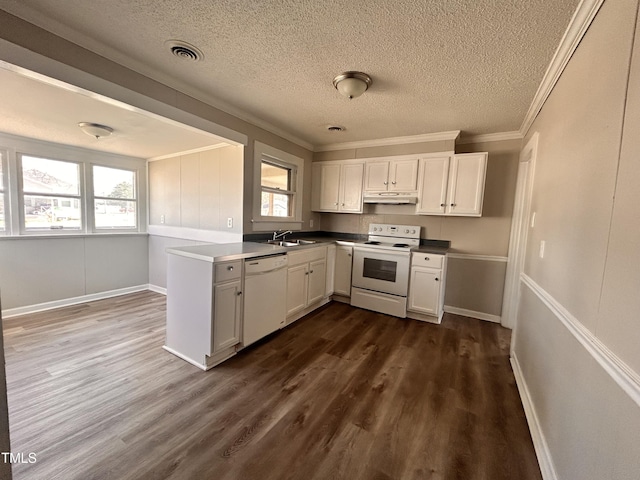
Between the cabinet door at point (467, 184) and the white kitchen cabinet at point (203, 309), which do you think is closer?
the white kitchen cabinet at point (203, 309)

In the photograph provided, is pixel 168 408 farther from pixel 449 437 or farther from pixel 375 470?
pixel 449 437

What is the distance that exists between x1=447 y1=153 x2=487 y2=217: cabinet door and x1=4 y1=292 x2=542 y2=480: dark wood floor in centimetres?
156

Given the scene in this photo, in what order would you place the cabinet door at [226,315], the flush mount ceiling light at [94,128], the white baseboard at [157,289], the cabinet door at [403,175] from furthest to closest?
the white baseboard at [157,289] → the cabinet door at [403,175] → the flush mount ceiling light at [94,128] → the cabinet door at [226,315]

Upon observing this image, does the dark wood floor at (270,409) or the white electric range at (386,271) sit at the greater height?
the white electric range at (386,271)

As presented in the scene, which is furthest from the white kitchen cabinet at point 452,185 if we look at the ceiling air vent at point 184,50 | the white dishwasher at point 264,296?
the ceiling air vent at point 184,50

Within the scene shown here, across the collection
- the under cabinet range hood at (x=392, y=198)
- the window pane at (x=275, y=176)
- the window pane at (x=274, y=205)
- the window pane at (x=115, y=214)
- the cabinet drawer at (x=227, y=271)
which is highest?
the window pane at (x=275, y=176)

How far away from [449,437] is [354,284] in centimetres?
227

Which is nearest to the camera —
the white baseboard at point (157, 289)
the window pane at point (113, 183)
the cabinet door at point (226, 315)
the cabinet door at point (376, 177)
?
the cabinet door at point (226, 315)

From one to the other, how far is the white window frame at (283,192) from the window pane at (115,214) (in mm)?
2558

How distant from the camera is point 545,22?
148 cm

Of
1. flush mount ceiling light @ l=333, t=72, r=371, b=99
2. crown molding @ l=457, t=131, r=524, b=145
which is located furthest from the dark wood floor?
crown molding @ l=457, t=131, r=524, b=145

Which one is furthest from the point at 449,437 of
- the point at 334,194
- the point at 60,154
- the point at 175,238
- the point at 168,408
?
the point at 60,154

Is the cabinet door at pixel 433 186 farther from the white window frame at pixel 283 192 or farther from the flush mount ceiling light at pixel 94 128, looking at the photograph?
the flush mount ceiling light at pixel 94 128

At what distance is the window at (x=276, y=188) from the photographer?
11.5 ft
